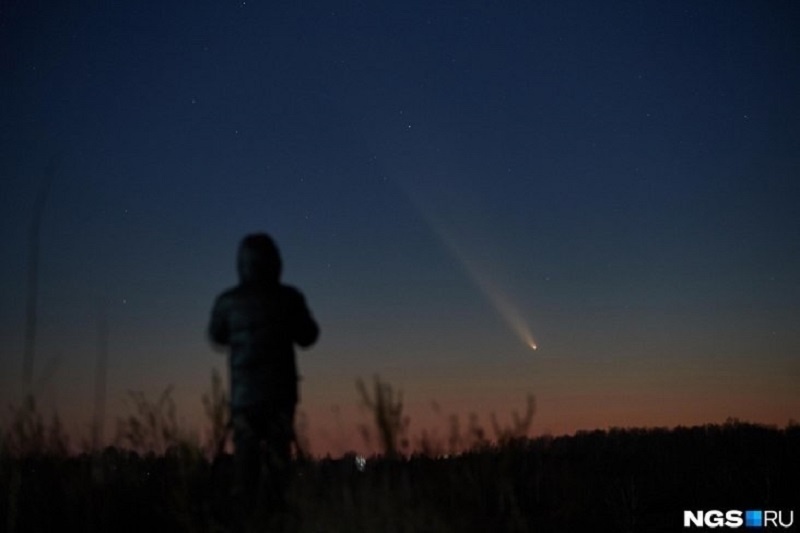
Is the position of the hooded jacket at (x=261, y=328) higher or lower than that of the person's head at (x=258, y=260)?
lower

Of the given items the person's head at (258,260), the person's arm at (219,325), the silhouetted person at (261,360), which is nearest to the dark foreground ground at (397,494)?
the silhouetted person at (261,360)

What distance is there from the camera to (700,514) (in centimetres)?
816

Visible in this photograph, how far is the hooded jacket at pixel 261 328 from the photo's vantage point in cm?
751

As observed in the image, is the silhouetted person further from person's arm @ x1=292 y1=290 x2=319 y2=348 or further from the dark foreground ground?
the dark foreground ground

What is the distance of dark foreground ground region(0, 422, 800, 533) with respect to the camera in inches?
264

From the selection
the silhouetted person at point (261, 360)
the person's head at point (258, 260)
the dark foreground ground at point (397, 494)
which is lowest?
the dark foreground ground at point (397, 494)

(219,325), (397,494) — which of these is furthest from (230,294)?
(397,494)

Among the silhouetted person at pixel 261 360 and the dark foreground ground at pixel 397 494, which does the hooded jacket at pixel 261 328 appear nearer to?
the silhouetted person at pixel 261 360

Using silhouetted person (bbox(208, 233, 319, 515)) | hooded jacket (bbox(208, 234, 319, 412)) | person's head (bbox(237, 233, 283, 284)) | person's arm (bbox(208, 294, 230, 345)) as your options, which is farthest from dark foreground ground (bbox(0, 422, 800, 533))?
person's head (bbox(237, 233, 283, 284))

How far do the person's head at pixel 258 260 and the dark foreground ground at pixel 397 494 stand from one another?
4.59 feet

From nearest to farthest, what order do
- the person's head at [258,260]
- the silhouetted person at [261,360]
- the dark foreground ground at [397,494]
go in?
the dark foreground ground at [397,494], the silhouetted person at [261,360], the person's head at [258,260]

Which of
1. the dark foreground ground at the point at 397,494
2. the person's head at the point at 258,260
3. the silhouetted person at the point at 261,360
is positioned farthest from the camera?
the person's head at the point at 258,260

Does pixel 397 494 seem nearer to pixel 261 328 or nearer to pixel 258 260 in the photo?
pixel 261 328

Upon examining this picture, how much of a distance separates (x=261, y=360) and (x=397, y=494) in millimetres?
1510
